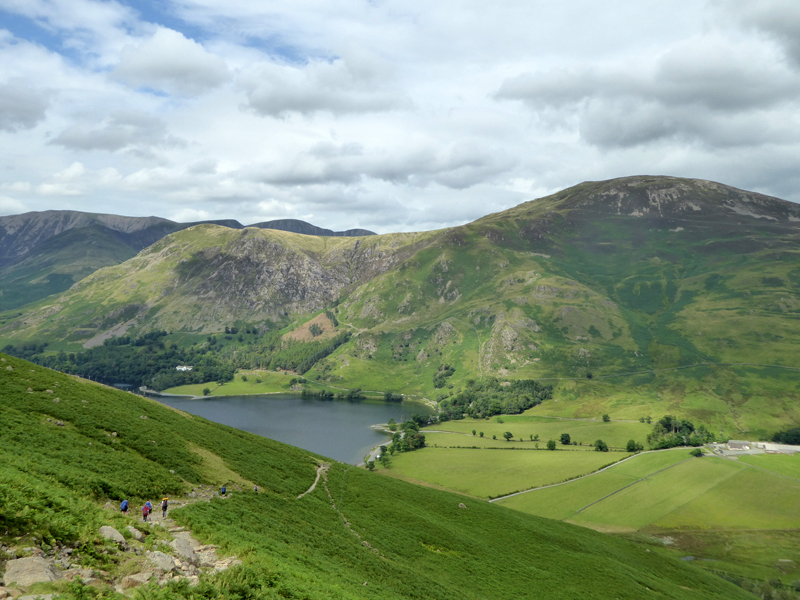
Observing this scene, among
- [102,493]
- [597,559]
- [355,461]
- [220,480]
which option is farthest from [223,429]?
[355,461]

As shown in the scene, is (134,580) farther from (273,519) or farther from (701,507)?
(701,507)

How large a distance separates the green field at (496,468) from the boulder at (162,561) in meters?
137

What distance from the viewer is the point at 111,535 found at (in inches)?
946

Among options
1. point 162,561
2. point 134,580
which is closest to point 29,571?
point 134,580

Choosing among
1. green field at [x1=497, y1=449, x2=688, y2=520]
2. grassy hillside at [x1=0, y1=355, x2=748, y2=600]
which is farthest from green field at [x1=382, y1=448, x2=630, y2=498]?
grassy hillside at [x1=0, y1=355, x2=748, y2=600]

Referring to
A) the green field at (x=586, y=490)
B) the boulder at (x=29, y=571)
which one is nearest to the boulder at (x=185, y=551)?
the boulder at (x=29, y=571)

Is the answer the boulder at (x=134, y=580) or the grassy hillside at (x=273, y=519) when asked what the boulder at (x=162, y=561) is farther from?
the grassy hillside at (x=273, y=519)

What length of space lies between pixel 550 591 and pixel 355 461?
483ft

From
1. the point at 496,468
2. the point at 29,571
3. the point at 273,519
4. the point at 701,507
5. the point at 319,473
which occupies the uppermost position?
the point at 29,571

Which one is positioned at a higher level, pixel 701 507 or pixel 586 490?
pixel 701 507

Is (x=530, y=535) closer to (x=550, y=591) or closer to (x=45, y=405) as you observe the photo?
(x=550, y=591)

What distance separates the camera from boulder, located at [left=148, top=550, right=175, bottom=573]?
23.1 metres

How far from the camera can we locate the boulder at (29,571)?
57.2 feet

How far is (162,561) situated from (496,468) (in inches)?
6628
